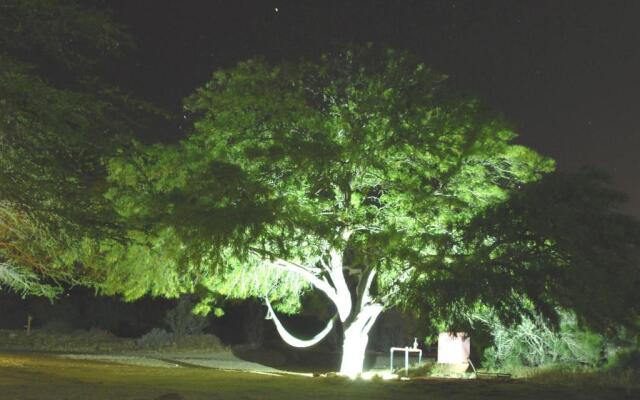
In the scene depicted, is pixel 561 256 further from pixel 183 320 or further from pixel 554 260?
pixel 183 320

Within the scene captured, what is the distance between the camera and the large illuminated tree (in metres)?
17.9

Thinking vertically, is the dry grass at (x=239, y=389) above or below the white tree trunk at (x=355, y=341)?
below

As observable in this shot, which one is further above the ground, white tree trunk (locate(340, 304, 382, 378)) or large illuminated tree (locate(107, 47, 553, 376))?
large illuminated tree (locate(107, 47, 553, 376))

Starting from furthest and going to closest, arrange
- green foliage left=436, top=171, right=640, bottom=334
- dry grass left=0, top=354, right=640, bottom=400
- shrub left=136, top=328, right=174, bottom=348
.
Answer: shrub left=136, top=328, right=174, bottom=348, green foliage left=436, top=171, right=640, bottom=334, dry grass left=0, top=354, right=640, bottom=400

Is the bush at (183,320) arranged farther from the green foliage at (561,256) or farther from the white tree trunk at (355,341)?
the green foliage at (561,256)

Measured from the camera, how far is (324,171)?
62.0 ft

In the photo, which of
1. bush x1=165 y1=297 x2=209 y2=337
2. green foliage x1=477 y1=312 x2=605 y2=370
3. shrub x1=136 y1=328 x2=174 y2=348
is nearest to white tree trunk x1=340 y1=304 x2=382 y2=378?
green foliage x1=477 y1=312 x2=605 y2=370

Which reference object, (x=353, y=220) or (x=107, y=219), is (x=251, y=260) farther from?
(x=107, y=219)

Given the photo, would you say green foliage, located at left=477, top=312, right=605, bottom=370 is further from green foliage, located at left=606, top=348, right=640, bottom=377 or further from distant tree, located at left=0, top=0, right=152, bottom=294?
distant tree, located at left=0, top=0, right=152, bottom=294

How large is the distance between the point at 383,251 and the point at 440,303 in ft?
12.9

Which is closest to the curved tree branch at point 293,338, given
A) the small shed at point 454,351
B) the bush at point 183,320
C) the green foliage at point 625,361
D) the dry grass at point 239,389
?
the small shed at point 454,351

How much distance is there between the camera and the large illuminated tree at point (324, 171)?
1794 cm

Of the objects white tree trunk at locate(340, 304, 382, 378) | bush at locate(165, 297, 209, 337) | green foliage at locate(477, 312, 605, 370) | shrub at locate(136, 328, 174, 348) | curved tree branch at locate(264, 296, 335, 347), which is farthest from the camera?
bush at locate(165, 297, 209, 337)

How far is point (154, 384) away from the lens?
12539 mm
